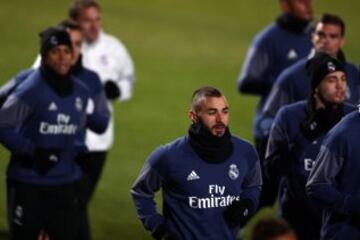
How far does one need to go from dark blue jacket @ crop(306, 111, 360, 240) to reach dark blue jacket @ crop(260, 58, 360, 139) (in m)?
1.78

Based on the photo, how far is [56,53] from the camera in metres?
8.88

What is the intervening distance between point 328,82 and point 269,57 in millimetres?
2250

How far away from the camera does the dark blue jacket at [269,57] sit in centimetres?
1039

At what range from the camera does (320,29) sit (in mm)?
9625

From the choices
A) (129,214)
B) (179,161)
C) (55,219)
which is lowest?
(129,214)

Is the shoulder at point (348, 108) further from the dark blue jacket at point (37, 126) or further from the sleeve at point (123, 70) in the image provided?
the sleeve at point (123, 70)

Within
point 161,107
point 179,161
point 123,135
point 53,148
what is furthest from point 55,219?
point 161,107

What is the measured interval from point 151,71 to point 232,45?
2149 millimetres

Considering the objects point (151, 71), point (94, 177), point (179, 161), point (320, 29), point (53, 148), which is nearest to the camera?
point (179, 161)

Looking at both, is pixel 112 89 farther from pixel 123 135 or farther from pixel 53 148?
pixel 123 135

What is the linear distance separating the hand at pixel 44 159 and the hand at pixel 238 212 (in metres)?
1.80

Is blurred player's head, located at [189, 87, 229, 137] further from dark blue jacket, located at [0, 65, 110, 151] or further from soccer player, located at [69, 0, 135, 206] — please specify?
soccer player, located at [69, 0, 135, 206]

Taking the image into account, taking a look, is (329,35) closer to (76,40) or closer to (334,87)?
(334,87)

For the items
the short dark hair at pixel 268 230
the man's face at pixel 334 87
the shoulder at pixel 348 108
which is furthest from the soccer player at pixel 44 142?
the short dark hair at pixel 268 230
